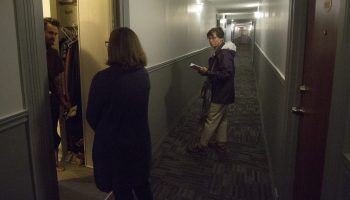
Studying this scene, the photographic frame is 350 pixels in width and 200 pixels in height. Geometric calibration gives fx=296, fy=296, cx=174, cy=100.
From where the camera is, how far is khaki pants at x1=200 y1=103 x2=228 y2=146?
3279 mm

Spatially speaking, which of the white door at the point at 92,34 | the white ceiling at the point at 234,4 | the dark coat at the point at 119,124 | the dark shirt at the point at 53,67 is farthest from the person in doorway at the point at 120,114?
the white ceiling at the point at 234,4

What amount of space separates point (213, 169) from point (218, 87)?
0.87 m

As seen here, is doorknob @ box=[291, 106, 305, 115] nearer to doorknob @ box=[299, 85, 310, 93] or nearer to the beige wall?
doorknob @ box=[299, 85, 310, 93]

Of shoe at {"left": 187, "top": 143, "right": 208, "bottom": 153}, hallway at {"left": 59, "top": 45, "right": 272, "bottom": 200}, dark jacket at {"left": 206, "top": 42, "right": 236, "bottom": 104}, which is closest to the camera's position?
hallway at {"left": 59, "top": 45, "right": 272, "bottom": 200}

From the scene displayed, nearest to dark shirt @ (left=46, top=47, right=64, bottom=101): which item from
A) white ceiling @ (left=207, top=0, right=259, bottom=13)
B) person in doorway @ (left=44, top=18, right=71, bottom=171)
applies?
person in doorway @ (left=44, top=18, right=71, bottom=171)

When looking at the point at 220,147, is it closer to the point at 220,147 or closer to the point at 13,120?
the point at 220,147

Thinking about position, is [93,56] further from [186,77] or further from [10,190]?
[186,77]

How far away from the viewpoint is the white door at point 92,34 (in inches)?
95.5

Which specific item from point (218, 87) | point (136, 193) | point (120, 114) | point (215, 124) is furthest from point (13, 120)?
point (215, 124)

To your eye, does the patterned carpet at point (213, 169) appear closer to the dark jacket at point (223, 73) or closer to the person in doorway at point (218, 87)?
the person in doorway at point (218, 87)

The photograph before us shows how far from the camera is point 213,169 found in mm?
3021

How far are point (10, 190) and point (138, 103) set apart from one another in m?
0.76

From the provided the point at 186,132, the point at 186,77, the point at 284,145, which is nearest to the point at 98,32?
the point at 284,145

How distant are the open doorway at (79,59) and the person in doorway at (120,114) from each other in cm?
80
